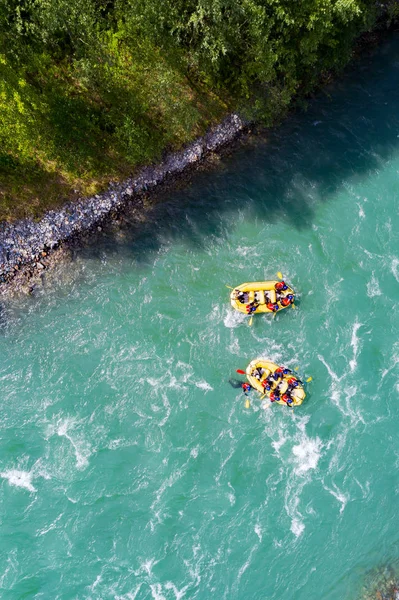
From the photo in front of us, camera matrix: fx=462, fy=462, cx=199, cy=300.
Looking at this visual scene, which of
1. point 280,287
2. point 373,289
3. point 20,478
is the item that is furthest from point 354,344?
point 20,478

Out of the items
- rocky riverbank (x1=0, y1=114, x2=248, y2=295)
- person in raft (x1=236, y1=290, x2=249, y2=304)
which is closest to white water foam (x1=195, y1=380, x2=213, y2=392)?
person in raft (x1=236, y1=290, x2=249, y2=304)

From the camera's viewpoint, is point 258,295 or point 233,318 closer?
point 258,295

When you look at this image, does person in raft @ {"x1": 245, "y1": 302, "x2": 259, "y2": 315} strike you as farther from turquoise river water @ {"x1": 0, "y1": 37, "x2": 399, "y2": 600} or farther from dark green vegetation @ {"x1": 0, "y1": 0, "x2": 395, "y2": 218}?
dark green vegetation @ {"x1": 0, "y1": 0, "x2": 395, "y2": 218}

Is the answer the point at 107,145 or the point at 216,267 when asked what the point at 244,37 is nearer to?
the point at 107,145

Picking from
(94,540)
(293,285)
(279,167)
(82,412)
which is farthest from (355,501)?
(279,167)

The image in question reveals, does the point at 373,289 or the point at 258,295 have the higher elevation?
the point at 373,289

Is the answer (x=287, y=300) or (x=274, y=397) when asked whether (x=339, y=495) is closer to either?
(x=274, y=397)

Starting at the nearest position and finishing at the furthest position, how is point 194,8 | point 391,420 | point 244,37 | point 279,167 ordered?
point 194,8, point 244,37, point 391,420, point 279,167
